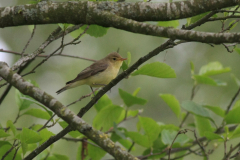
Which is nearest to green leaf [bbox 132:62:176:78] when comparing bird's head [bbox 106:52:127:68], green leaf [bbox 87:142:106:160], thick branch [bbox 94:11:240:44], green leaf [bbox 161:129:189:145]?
thick branch [bbox 94:11:240:44]

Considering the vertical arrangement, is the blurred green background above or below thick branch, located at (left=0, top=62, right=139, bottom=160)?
below

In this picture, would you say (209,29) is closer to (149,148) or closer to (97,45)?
(97,45)

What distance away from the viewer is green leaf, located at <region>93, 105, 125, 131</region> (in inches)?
145

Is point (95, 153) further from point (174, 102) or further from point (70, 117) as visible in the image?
point (70, 117)

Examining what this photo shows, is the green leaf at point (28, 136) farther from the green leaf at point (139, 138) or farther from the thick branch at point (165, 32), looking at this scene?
the green leaf at point (139, 138)

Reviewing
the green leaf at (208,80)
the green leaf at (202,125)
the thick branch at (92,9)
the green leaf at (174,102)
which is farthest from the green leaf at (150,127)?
the thick branch at (92,9)

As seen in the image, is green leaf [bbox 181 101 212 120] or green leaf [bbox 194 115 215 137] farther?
green leaf [bbox 194 115 215 137]

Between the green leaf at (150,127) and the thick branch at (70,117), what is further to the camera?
the green leaf at (150,127)

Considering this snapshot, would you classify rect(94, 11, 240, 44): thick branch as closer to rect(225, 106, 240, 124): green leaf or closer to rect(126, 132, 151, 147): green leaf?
rect(126, 132, 151, 147): green leaf

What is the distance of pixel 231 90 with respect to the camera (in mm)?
9172

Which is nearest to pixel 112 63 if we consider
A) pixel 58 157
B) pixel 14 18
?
pixel 58 157

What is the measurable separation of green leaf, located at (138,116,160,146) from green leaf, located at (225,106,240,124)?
2.57 ft

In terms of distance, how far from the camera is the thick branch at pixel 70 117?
6.57ft

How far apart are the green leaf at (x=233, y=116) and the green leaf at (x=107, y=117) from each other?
122 centimetres
